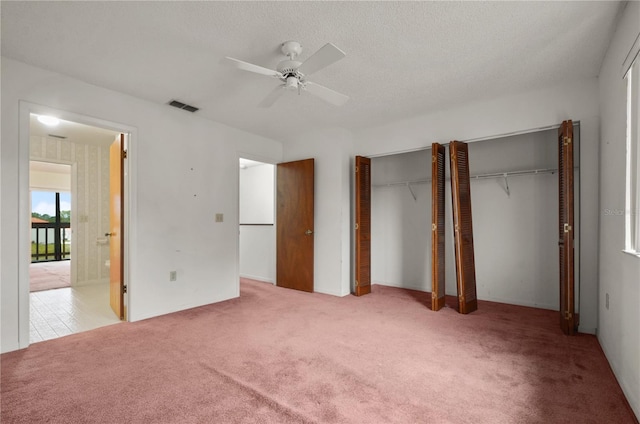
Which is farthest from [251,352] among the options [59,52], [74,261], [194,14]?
[74,261]

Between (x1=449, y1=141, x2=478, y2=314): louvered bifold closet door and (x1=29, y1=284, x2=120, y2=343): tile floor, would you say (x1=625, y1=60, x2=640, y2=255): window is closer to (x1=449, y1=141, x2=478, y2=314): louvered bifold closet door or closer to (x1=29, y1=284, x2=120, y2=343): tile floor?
(x1=449, y1=141, x2=478, y2=314): louvered bifold closet door

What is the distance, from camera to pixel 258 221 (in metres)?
6.02

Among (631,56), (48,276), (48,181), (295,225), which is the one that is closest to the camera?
(631,56)

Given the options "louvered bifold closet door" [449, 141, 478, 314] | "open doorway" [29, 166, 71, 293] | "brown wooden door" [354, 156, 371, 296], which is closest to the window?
"louvered bifold closet door" [449, 141, 478, 314]

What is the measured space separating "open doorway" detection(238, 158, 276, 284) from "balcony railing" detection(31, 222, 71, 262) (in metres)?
6.66

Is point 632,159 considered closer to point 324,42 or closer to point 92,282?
point 324,42

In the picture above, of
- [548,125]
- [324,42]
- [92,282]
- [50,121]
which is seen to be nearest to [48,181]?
[92,282]

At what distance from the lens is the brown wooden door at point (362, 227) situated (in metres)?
4.56

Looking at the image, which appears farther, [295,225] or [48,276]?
[48,276]

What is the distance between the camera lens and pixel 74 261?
5.47 meters

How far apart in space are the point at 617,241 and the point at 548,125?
152cm

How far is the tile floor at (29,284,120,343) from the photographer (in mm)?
3178

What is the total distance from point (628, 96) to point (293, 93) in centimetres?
275

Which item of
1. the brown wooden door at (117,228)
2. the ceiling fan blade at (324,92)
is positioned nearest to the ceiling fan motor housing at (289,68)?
the ceiling fan blade at (324,92)
